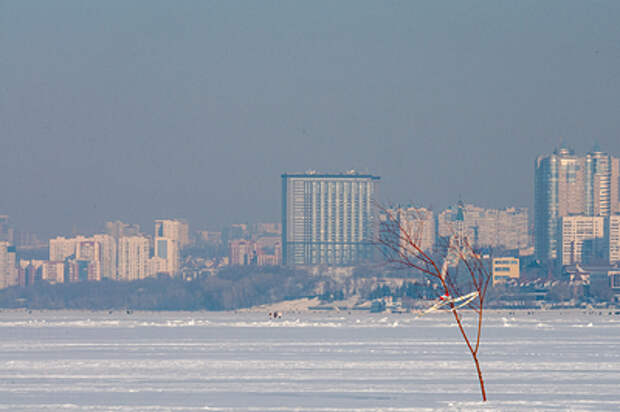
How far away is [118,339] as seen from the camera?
50.5m

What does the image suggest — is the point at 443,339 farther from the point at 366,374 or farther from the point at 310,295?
the point at 310,295

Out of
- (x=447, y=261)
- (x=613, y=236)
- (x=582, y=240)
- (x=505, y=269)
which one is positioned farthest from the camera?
(x=613, y=236)

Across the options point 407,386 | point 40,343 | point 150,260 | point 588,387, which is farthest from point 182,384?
point 150,260

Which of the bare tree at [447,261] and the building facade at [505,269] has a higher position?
the bare tree at [447,261]

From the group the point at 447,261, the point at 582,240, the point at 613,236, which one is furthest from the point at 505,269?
the point at 447,261

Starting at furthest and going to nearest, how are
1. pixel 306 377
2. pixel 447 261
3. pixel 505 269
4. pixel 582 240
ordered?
pixel 582 240 → pixel 505 269 → pixel 306 377 → pixel 447 261

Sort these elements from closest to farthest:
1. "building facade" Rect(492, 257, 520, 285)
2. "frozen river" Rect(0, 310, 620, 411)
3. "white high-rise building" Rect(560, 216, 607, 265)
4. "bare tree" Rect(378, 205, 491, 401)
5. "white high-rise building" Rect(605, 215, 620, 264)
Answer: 1. "bare tree" Rect(378, 205, 491, 401)
2. "frozen river" Rect(0, 310, 620, 411)
3. "building facade" Rect(492, 257, 520, 285)
4. "white high-rise building" Rect(605, 215, 620, 264)
5. "white high-rise building" Rect(560, 216, 607, 265)

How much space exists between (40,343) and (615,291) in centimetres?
13356

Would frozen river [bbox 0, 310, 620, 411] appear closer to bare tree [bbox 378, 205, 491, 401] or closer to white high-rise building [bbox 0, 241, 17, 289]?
bare tree [bbox 378, 205, 491, 401]

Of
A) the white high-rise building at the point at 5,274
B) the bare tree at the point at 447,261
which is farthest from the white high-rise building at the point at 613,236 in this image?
the bare tree at the point at 447,261

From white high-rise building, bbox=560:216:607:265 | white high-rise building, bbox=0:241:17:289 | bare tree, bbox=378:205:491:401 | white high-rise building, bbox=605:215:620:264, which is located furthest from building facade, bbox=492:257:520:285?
bare tree, bbox=378:205:491:401

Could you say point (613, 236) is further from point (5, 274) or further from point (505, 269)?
point (5, 274)

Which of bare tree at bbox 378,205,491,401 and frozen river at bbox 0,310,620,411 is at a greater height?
bare tree at bbox 378,205,491,401

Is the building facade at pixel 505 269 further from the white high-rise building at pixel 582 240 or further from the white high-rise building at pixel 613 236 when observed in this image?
the white high-rise building at pixel 613 236
